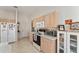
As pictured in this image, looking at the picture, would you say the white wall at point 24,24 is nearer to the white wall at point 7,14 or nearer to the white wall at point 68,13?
the white wall at point 7,14

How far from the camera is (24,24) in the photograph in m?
8.90

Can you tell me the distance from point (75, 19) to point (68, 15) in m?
0.44

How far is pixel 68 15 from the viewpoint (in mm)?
Result: 3367

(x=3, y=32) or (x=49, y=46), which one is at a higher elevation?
(x=3, y=32)

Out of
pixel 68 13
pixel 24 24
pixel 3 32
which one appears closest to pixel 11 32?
pixel 3 32

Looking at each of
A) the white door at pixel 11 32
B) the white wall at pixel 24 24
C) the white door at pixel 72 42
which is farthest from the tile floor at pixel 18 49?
the white wall at pixel 24 24

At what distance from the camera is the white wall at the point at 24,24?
8.63 meters

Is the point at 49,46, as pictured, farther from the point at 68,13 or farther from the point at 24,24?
the point at 24,24

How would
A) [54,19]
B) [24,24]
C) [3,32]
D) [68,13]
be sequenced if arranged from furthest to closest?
[24,24] < [3,32] < [54,19] < [68,13]

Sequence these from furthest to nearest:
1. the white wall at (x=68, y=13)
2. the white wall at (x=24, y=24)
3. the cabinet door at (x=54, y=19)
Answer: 1. the white wall at (x=24, y=24)
2. the cabinet door at (x=54, y=19)
3. the white wall at (x=68, y=13)

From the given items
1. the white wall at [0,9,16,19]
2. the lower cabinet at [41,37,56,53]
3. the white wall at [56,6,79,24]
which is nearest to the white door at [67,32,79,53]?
the white wall at [56,6,79,24]

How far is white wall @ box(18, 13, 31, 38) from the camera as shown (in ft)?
28.3
